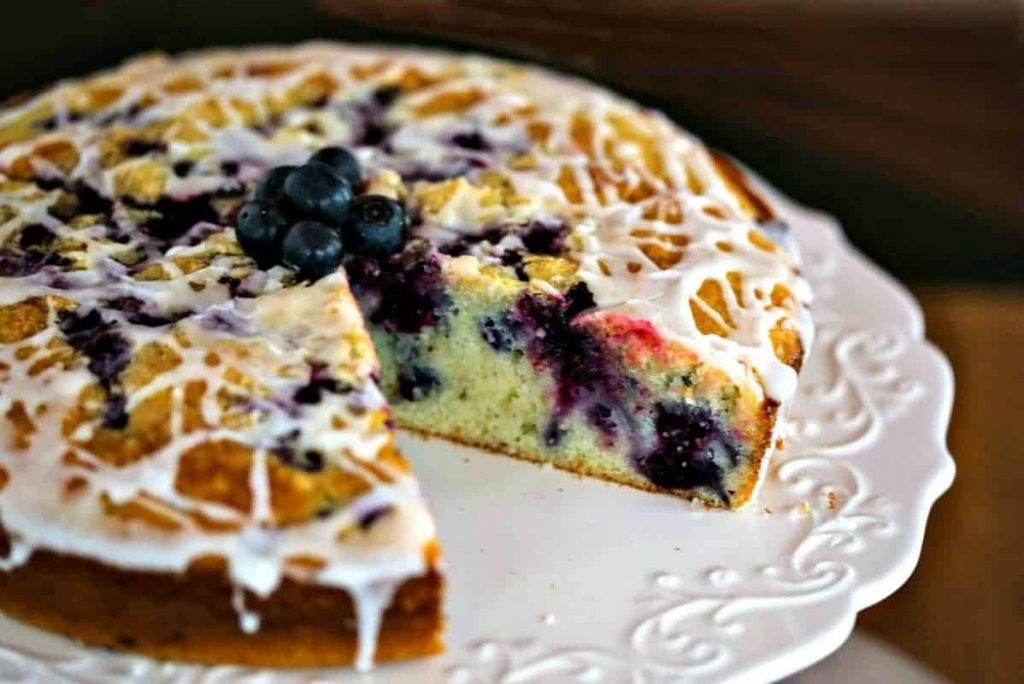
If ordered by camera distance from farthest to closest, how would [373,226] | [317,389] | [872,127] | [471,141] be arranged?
1. [872,127]
2. [471,141]
3. [373,226]
4. [317,389]

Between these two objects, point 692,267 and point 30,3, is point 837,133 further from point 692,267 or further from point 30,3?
point 30,3

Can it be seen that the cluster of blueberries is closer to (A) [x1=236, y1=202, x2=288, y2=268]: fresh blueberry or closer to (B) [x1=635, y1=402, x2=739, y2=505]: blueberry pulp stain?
(A) [x1=236, y1=202, x2=288, y2=268]: fresh blueberry

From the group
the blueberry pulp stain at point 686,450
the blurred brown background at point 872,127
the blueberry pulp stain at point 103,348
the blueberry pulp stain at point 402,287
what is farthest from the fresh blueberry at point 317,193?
the blurred brown background at point 872,127

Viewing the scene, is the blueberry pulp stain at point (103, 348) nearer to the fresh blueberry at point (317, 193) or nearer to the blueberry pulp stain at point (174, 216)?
the blueberry pulp stain at point (174, 216)

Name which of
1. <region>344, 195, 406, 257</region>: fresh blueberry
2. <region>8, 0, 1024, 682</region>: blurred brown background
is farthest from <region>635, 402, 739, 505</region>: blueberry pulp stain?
<region>8, 0, 1024, 682</region>: blurred brown background

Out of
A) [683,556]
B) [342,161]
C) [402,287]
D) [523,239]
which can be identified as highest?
[342,161]

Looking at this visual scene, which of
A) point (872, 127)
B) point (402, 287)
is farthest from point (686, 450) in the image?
point (872, 127)

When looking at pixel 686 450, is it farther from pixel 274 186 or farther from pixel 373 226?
pixel 274 186
